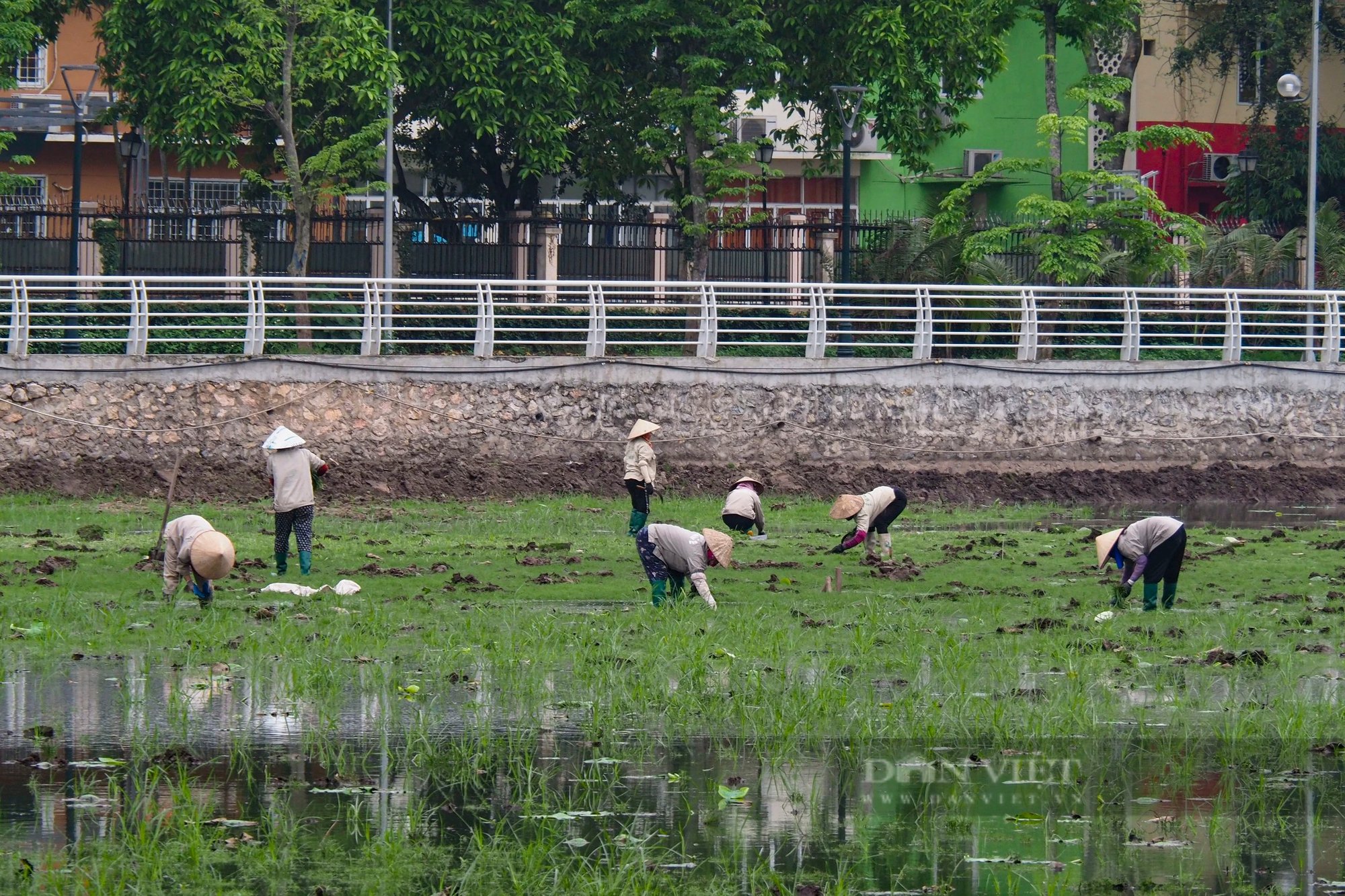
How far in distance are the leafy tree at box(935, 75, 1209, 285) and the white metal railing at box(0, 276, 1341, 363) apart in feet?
2.58

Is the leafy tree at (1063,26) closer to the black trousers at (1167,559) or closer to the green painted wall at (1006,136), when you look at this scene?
the green painted wall at (1006,136)

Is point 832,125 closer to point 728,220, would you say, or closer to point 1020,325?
point 728,220

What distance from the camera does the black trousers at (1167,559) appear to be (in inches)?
533

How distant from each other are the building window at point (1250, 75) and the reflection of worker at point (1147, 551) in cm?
3139

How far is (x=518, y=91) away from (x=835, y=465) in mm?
10780

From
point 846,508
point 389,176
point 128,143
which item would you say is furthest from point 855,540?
point 128,143

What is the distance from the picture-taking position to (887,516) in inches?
669

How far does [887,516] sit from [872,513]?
24cm

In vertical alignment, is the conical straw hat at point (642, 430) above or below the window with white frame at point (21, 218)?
below

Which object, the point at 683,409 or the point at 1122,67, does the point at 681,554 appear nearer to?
the point at 683,409

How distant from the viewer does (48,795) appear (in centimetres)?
812

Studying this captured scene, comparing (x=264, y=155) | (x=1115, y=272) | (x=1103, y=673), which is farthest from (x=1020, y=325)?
(x=1103, y=673)

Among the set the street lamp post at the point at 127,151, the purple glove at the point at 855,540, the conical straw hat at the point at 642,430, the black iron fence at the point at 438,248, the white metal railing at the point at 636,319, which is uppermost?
the street lamp post at the point at 127,151

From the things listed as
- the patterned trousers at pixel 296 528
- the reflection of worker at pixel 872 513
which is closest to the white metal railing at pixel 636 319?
the patterned trousers at pixel 296 528
